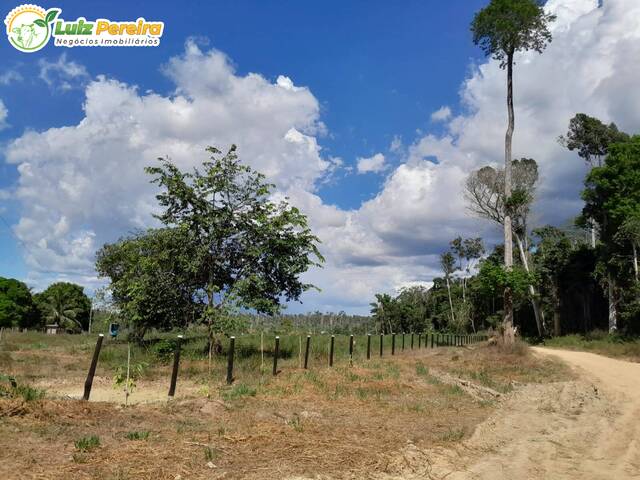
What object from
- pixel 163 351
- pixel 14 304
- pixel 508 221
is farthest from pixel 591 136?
pixel 14 304

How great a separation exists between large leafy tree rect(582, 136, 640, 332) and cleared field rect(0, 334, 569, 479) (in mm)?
18397

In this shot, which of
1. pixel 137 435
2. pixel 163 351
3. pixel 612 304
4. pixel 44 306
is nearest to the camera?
pixel 137 435

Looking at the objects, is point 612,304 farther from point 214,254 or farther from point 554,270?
point 214,254

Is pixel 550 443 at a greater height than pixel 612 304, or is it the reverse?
pixel 612 304

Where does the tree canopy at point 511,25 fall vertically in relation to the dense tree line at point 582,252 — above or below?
above

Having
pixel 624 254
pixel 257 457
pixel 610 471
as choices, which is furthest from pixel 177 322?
pixel 624 254

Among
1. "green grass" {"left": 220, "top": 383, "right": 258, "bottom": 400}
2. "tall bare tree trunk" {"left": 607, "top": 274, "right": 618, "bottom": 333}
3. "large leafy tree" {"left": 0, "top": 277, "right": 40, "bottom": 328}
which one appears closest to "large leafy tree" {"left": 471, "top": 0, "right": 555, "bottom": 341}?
"tall bare tree trunk" {"left": 607, "top": 274, "right": 618, "bottom": 333}

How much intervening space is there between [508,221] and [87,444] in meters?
23.7

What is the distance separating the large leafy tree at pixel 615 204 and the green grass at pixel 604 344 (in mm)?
1463

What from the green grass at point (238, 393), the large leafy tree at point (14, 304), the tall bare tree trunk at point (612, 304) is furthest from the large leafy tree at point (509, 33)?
the large leafy tree at point (14, 304)

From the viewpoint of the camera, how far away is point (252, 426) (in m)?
7.97

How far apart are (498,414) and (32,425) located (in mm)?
8473

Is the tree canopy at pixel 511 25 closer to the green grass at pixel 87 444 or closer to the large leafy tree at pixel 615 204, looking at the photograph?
the large leafy tree at pixel 615 204

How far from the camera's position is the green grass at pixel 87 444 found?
612 centimetres
